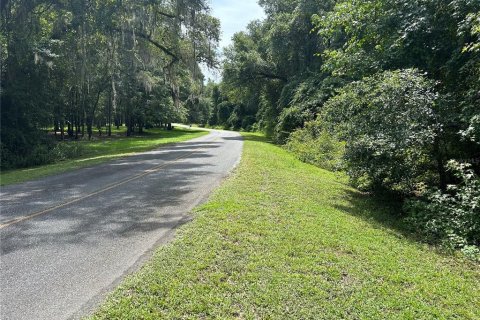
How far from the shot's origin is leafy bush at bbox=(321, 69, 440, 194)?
7590 millimetres

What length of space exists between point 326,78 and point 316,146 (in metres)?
7.05

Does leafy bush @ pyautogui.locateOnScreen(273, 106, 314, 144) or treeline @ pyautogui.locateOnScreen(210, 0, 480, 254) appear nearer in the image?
treeline @ pyautogui.locateOnScreen(210, 0, 480, 254)

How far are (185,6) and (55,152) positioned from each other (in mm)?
11253

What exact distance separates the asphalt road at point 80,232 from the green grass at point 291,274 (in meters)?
0.46

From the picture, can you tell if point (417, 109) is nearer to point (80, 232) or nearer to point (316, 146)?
point (80, 232)

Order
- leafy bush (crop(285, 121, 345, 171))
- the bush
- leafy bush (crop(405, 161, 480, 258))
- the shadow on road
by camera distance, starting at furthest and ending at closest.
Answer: the bush, leafy bush (crop(285, 121, 345, 171)), leafy bush (crop(405, 161, 480, 258)), the shadow on road

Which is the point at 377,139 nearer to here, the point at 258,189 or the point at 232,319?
the point at 258,189

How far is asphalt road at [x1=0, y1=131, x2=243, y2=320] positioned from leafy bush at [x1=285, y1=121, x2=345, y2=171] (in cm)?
684

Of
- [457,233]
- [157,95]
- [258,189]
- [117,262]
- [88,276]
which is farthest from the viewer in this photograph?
[157,95]

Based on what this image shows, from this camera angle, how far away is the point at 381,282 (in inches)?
168

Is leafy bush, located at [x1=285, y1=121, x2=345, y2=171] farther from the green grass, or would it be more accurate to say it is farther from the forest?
the green grass

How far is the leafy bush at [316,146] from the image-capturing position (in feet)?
51.2

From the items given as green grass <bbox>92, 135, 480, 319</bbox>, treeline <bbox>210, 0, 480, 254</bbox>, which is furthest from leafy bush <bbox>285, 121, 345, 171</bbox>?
green grass <bbox>92, 135, 480, 319</bbox>

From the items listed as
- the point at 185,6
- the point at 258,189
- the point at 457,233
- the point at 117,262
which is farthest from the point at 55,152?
the point at 457,233
